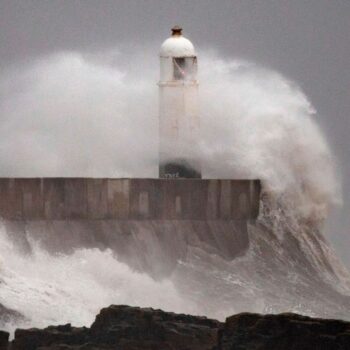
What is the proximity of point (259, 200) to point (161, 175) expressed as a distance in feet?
5.26

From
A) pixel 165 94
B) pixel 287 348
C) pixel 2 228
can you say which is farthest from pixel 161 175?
pixel 287 348

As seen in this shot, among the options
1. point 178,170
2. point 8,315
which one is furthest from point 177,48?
point 8,315

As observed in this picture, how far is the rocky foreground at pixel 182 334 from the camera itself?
118 feet

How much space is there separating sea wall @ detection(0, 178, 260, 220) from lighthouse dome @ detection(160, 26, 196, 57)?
2.23 metres

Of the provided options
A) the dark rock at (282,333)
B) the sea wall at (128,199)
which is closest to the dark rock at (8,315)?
the sea wall at (128,199)

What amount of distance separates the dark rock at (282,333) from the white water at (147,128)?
37.8 feet

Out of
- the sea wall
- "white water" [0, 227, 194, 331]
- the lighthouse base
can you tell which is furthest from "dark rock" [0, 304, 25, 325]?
the lighthouse base

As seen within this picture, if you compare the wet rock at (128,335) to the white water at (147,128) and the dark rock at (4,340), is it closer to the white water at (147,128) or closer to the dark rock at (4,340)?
the dark rock at (4,340)

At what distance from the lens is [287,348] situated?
35.9m

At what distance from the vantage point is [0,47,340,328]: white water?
4806 centimetres

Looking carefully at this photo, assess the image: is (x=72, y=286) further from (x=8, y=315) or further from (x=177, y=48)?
(x=177, y=48)

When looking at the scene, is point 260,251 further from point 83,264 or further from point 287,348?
point 287,348

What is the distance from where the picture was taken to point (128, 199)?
45.2m

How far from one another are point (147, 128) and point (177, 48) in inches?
77.2
